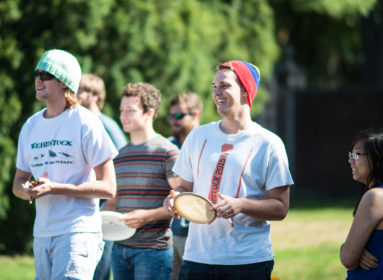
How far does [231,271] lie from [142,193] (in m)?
1.27

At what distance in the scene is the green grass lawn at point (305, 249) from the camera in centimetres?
814

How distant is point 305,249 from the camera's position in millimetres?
9992

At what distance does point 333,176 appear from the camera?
59.8 ft

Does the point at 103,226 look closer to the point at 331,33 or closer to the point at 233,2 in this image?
the point at 233,2

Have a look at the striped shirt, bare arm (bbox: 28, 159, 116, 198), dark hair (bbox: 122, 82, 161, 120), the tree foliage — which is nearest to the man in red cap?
bare arm (bbox: 28, 159, 116, 198)

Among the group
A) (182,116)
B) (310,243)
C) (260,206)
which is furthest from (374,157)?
(310,243)

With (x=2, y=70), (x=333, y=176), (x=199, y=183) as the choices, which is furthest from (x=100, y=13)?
(x=333, y=176)

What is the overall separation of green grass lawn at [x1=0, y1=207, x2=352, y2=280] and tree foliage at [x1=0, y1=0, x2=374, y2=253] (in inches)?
54.6

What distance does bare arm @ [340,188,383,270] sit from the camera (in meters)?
3.49

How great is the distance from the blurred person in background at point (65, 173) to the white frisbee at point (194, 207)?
539 mm

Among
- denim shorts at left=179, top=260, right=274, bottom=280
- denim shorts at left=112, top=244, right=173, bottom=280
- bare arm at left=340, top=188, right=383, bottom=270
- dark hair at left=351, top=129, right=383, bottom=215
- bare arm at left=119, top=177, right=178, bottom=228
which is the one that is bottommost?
A: denim shorts at left=112, top=244, right=173, bottom=280

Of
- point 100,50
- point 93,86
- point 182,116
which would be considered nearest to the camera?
point 93,86

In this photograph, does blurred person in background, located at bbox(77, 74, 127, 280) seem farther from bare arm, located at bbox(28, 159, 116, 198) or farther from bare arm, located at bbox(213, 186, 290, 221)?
bare arm, located at bbox(213, 186, 290, 221)

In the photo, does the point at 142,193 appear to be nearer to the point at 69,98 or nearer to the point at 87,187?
the point at 87,187
